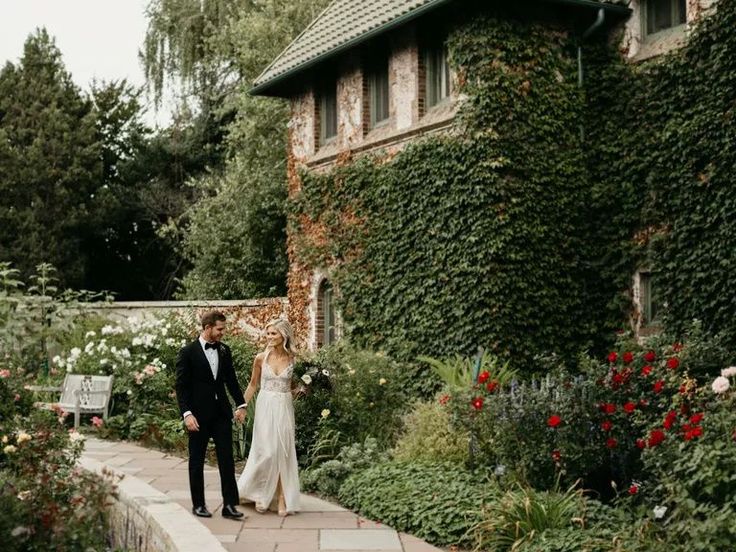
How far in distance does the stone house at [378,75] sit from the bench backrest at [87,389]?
4.84 metres

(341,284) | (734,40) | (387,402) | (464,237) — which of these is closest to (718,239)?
(734,40)

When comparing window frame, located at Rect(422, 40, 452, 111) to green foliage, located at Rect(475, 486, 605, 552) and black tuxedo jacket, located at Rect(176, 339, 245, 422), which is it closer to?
black tuxedo jacket, located at Rect(176, 339, 245, 422)

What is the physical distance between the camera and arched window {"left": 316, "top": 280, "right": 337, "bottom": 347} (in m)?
18.5

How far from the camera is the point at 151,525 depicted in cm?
681

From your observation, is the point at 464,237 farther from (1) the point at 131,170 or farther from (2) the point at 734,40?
(1) the point at 131,170

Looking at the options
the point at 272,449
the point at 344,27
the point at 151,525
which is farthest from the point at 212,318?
the point at 344,27

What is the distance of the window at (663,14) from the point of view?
13.8 metres

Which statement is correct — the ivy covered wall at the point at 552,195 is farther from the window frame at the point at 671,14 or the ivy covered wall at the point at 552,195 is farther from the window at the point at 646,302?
the window frame at the point at 671,14

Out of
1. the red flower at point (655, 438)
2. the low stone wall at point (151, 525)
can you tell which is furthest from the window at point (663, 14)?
the low stone wall at point (151, 525)

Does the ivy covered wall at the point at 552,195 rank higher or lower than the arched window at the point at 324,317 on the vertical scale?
higher

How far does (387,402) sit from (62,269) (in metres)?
21.4

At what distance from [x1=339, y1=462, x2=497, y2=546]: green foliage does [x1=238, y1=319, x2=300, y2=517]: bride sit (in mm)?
713

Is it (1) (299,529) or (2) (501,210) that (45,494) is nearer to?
(1) (299,529)

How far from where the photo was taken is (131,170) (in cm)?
3347
